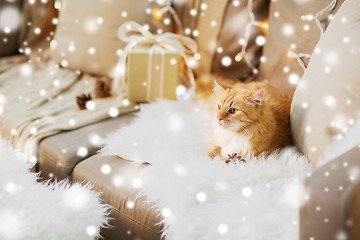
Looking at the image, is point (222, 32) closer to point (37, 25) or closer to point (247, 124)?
point (247, 124)

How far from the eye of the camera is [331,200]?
1.95ft

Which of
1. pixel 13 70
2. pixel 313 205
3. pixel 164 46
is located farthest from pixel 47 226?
pixel 13 70

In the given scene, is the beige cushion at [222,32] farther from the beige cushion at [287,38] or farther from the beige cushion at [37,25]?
the beige cushion at [37,25]

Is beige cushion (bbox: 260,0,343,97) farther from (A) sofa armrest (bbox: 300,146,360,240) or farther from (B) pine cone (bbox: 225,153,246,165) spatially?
(A) sofa armrest (bbox: 300,146,360,240)

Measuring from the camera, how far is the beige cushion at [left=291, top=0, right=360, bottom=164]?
0.84 m

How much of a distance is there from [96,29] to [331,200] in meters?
1.34

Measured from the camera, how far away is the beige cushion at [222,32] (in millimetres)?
1410

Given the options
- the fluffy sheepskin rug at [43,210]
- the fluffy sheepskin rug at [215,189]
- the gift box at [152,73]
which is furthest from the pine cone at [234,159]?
the gift box at [152,73]

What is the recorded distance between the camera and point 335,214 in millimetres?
590

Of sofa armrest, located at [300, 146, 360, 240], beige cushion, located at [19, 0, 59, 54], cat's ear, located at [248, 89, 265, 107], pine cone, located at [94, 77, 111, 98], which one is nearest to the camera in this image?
sofa armrest, located at [300, 146, 360, 240]

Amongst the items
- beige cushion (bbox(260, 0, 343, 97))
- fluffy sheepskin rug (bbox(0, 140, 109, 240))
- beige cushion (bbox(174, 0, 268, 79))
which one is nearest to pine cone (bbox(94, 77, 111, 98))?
beige cushion (bbox(174, 0, 268, 79))

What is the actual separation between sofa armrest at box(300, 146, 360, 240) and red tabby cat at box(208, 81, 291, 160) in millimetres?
305

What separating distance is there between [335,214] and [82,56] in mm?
1383

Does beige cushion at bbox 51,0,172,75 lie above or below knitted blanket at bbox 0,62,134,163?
above
